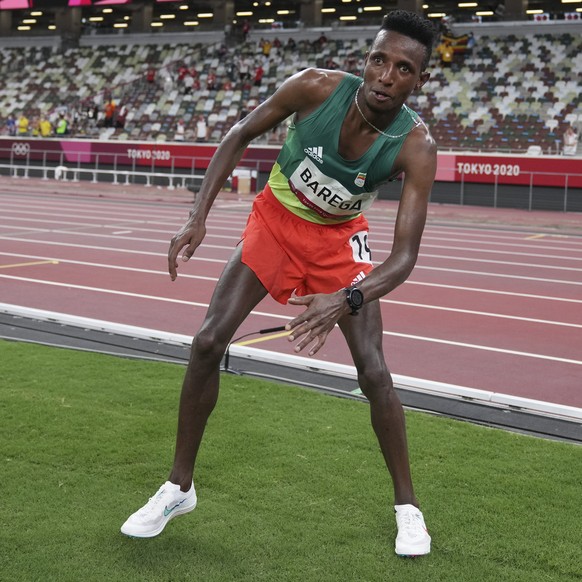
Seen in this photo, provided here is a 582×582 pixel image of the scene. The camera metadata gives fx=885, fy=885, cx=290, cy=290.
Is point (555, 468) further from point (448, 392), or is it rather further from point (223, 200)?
point (223, 200)

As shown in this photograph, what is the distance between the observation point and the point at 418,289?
35.1 ft

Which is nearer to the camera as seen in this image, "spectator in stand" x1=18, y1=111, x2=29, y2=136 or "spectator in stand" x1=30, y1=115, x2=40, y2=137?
"spectator in stand" x1=30, y1=115, x2=40, y2=137

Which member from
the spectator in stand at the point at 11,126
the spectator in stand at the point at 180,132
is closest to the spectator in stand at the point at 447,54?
the spectator in stand at the point at 180,132

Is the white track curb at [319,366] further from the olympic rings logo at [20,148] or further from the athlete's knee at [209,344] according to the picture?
the olympic rings logo at [20,148]

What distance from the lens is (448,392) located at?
5.81 meters

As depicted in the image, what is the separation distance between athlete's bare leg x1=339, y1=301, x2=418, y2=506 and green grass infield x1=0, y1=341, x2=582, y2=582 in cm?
22

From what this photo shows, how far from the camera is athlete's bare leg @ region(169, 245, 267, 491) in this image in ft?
11.9

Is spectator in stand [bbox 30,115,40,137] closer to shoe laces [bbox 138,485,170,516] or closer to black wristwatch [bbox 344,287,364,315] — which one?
shoe laces [bbox 138,485,170,516]

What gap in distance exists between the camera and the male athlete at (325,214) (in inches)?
135

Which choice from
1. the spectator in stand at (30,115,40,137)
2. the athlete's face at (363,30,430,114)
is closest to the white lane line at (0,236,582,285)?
the athlete's face at (363,30,430,114)

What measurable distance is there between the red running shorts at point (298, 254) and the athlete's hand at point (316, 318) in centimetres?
75

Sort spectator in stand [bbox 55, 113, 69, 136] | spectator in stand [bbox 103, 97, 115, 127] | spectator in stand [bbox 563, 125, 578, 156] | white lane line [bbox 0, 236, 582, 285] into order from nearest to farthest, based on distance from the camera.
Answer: white lane line [bbox 0, 236, 582, 285] → spectator in stand [bbox 563, 125, 578, 156] → spectator in stand [bbox 55, 113, 69, 136] → spectator in stand [bbox 103, 97, 115, 127]

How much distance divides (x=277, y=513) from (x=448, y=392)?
7.55 feet

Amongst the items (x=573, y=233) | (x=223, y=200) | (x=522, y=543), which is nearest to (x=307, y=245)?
(x=522, y=543)
